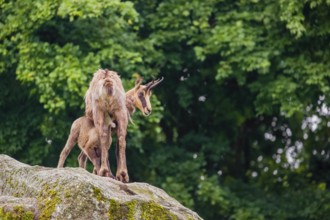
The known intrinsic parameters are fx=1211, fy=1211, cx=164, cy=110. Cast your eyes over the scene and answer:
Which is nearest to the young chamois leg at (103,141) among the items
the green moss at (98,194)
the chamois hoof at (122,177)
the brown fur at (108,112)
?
the brown fur at (108,112)

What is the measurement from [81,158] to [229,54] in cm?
914

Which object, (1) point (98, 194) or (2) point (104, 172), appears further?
(2) point (104, 172)

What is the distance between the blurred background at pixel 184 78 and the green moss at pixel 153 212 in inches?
363

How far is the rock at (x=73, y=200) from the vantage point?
13008 millimetres

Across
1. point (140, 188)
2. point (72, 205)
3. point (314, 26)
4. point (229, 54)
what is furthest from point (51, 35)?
point (72, 205)

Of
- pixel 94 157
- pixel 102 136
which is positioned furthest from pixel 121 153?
pixel 94 157

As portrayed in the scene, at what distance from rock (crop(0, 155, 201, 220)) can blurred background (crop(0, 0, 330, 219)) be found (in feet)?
29.0

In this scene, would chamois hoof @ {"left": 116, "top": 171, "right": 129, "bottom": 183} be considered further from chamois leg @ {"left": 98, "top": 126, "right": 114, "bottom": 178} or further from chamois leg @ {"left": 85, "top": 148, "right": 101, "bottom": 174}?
chamois leg @ {"left": 85, "top": 148, "right": 101, "bottom": 174}

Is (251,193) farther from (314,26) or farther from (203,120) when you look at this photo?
(314,26)

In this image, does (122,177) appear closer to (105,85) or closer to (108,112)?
(108,112)

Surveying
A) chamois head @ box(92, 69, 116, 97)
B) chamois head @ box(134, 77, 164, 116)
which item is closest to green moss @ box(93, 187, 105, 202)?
chamois head @ box(92, 69, 116, 97)

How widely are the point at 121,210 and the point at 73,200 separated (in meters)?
0.56

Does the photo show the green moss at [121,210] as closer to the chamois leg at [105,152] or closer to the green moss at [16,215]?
the green moss at [16,215]

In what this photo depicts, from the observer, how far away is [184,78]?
26.8 metres
